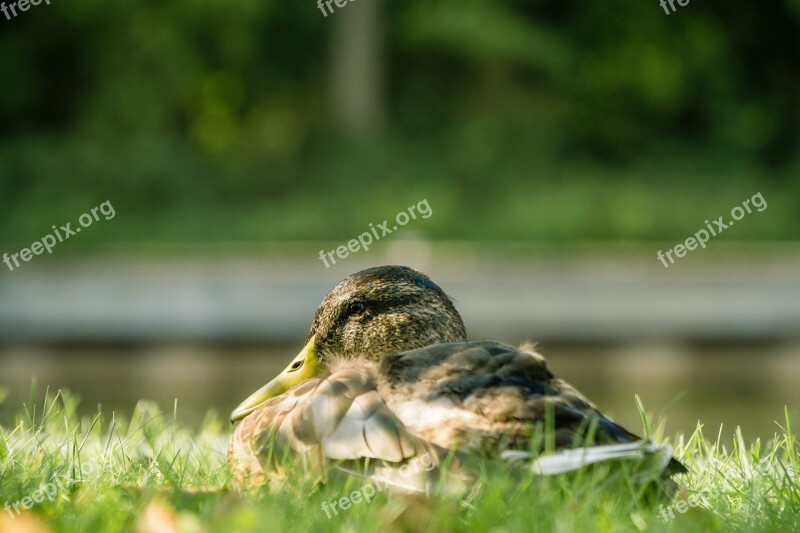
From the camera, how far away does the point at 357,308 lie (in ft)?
11.5

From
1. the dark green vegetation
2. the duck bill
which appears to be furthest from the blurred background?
the duck bill

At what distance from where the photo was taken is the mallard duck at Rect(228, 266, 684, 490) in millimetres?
2605

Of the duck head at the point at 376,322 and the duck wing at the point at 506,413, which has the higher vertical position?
the duck head at the point at 376,322

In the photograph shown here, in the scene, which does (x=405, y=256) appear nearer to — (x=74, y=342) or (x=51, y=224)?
(x=74, y=342)

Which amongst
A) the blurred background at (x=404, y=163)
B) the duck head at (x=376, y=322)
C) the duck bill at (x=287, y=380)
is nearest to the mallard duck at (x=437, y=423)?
the duck bill at (x=287, y=380)

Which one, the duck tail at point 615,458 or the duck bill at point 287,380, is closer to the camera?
the duck tail at point 615,458

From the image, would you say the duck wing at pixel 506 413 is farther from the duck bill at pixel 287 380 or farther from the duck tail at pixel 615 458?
the duck bill at pixel 287 380

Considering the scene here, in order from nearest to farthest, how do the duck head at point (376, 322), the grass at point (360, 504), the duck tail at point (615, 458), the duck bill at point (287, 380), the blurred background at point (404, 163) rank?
1. the grass at point (360, 504)
2. the duck tail at point (615, 458)
3. the duck bill at point (287, 380)
4. the duck head at point (376, 322)
5. the blurred background at point (404, 163)

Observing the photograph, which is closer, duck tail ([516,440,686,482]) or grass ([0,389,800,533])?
grass ([0,389,800,533])

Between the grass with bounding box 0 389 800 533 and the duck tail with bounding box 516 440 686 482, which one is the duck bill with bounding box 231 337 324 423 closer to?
the grass with bounding box 0 389 800 533

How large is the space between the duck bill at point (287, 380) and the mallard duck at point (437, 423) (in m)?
0.15

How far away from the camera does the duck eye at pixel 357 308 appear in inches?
138

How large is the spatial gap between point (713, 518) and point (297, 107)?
905 inches

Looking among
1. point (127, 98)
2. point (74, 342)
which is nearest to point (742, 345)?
point (74, 342)
